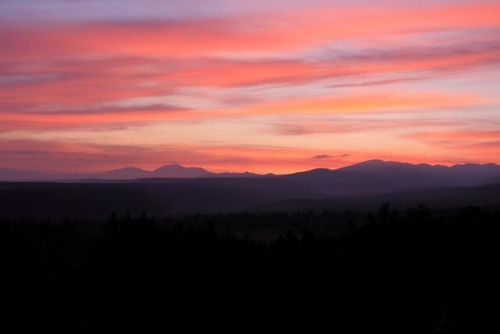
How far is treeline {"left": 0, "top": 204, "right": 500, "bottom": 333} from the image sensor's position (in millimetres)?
13977

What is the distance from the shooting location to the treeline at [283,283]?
14.0 metres

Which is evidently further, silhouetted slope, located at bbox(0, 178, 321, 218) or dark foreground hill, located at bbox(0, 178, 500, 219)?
dark foreground hill, located at bbox(0, 178, 500, 219)

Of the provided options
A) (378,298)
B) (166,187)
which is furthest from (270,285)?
(166,187)

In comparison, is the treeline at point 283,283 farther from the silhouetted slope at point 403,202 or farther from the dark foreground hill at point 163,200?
the silhouetted slope at point 403,202

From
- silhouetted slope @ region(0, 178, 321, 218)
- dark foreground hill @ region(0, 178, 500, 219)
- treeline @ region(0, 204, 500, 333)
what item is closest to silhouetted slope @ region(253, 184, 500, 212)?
dark foreground hill @ region(0, 178, 500, 219)

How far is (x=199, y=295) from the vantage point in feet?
54.2

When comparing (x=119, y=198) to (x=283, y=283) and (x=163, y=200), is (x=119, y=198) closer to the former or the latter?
(x=163, y=200)

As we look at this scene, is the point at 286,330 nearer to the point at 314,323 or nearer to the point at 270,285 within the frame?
the point at 314,323

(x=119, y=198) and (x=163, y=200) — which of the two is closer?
(x=119, y=198)

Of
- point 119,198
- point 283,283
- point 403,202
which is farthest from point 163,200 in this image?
point 283,283

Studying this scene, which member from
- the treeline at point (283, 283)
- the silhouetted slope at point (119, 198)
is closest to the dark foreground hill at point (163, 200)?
the silhouetted slope at point (119, 198)

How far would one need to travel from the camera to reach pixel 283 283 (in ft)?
54.0

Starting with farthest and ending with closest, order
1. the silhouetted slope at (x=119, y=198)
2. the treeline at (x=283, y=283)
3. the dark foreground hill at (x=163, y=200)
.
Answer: the dark foreground hill at (x=163, y=200) < the silhouetted slope at (x=119, y=198) < the treeline at (x=283, y=283)

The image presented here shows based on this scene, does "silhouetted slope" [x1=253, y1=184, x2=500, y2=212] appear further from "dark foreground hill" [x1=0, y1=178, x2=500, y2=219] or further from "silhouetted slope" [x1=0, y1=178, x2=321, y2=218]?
"silhouetted slope" [x1=0, y1=178, x2=321, y2=218]
